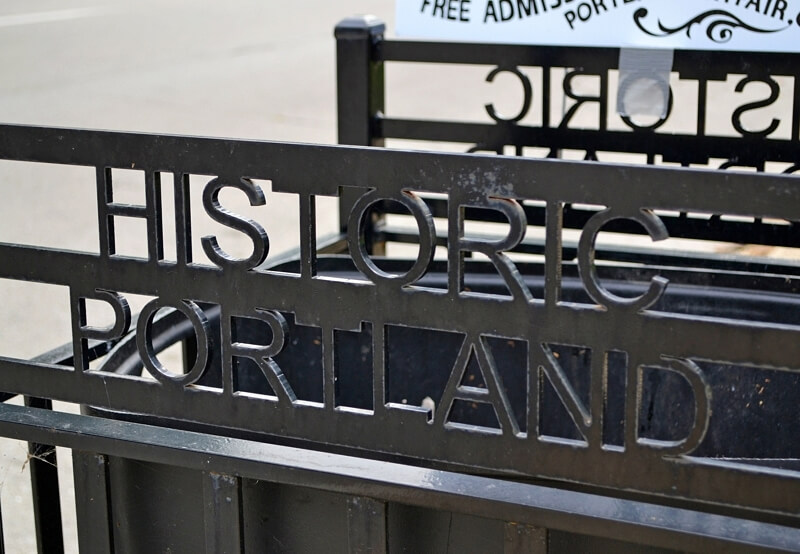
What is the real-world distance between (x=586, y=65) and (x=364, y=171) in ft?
5.34

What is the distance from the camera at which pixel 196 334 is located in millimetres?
1713

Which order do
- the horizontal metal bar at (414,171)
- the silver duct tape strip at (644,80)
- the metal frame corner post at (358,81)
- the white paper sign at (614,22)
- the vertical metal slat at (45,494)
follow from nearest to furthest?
the horizontal metal bar at (414,171) → the vertical metal slat at (45,494) → the white paper sign at (614,22) → the silver duct tape strip at (644,80) → the metal frame corner post at (358,81)

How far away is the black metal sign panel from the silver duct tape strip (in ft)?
4.82

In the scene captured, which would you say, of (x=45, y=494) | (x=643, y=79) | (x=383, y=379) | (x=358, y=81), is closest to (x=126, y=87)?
(x=358, y=81)

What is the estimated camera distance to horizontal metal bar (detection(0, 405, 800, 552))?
1.45 m

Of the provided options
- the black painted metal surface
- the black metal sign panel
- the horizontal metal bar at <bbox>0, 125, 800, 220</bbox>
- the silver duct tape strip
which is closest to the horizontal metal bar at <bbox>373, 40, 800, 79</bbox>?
the silver duct tape strip

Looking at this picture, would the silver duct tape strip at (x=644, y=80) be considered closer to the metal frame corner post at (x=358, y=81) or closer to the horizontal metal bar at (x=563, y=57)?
the horizontal metal bar at (x=563, y=57)

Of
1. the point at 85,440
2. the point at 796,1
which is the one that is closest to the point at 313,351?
the point at 85,440

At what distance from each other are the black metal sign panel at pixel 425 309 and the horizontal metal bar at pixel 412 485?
0.04 meters

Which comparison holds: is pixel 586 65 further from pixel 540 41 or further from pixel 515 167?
pixel 515 167

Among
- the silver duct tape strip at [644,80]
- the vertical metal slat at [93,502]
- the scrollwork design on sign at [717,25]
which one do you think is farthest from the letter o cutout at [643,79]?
the vertical metal slat at [93,502]

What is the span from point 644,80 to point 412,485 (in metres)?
1.70

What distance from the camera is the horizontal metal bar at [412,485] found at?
145 cm

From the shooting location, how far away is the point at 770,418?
8.25ft
